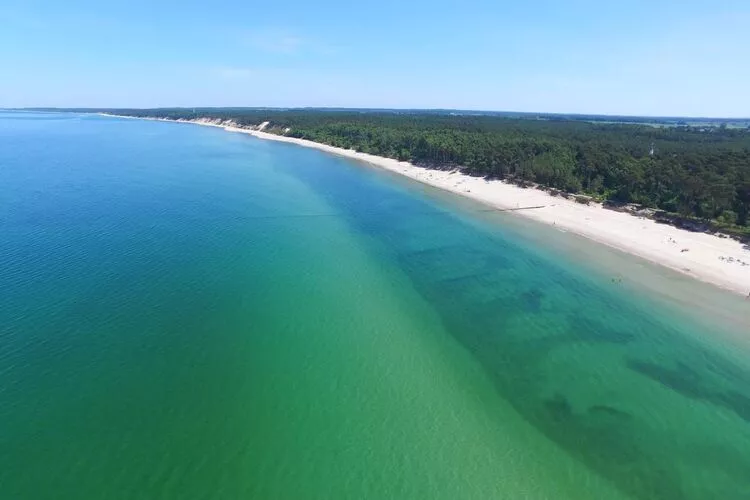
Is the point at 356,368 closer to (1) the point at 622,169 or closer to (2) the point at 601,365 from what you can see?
(2) the point at 601,365

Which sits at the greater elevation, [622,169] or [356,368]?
[622,169]

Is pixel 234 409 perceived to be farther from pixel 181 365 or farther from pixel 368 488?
pixel 368 488

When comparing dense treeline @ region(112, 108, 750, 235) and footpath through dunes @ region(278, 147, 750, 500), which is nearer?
footpath through dunes @ region(278, 147, 750, 500)

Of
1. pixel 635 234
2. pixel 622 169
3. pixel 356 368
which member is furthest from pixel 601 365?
pixel 622 169

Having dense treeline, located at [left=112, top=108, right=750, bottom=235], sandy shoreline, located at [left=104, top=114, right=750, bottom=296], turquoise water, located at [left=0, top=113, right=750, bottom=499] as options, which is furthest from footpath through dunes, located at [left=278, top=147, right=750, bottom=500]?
dense treeline, located at [left=112, top=108, right=750, bottom=235]

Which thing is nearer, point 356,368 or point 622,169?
point 356,368

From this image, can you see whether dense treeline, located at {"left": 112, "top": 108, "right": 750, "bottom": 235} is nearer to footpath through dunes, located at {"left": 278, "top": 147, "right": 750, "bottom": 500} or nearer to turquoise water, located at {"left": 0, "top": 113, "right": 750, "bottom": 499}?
turquoise water, located at {"left": 0, "top": 113, "right": 750, "bottom": 499}

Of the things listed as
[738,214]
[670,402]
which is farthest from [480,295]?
[738,214]

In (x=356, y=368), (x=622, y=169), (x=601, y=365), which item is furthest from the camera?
(x=622, y=169)
